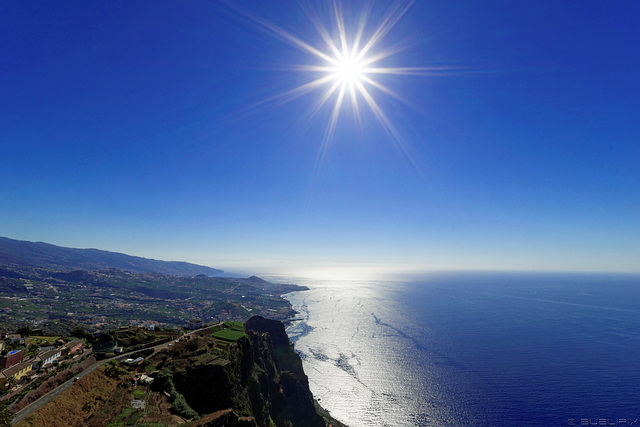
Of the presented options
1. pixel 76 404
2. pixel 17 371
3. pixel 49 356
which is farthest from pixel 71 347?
pixel 76 404

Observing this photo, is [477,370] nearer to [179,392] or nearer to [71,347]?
[179,392]

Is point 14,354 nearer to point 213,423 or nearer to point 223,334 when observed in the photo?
point 223,334

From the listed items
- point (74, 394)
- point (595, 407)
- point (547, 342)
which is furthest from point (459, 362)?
point (74, 394)

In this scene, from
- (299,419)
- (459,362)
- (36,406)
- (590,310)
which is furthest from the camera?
(590,310)

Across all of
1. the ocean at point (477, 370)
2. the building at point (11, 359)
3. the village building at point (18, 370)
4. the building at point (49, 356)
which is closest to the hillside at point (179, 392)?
the village building at point (18, 370)

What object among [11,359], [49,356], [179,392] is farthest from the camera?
[49,356]

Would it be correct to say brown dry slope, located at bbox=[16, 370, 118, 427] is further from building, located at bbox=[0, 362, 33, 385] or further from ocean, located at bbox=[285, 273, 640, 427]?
ocean, located at bbox=[285, 273, 640, 427]

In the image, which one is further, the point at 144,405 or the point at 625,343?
the point at 625,343
